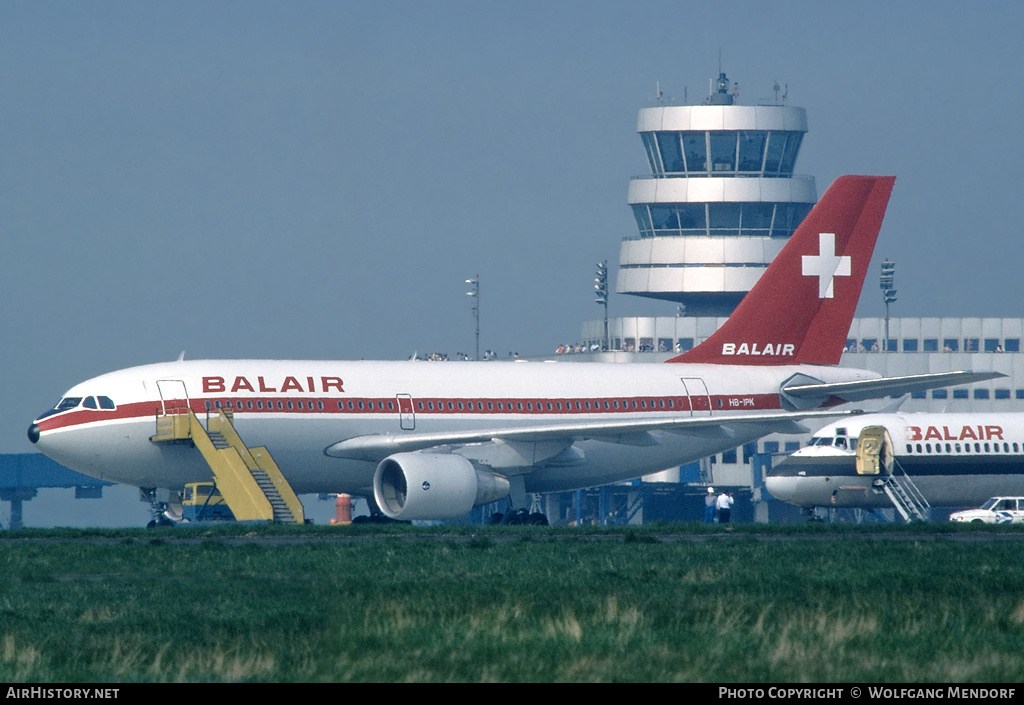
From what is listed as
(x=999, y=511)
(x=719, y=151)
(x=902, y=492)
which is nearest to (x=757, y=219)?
(x=719, y=151)

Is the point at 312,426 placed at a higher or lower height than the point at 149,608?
higher

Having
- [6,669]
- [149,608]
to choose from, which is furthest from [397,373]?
[6,669]

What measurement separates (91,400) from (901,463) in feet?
84.3

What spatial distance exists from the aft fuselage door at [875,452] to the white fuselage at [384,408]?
2.07 metres

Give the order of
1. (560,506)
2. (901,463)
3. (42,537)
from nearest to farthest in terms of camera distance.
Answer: (42,537), (901,463), (560,506)

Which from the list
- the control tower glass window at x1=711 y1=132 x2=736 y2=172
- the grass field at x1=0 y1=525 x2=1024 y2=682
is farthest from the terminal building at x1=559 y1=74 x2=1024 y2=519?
the grass field at x1=0 y1=525 x2=1024 y2=682

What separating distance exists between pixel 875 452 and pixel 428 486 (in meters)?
16.9

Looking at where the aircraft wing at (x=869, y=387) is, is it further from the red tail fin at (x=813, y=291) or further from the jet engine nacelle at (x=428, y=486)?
the jet engine nacelle at (x=428, y=486)

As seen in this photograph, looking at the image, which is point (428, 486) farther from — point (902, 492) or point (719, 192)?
point (719, 192)

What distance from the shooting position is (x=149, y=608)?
22250mm

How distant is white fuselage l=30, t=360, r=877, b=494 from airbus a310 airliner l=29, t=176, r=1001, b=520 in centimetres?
5

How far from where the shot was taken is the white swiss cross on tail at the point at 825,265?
2090 inches

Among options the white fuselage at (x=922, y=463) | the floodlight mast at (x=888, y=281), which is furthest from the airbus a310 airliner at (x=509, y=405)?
the floodlight mast at (x=888, y=281)
